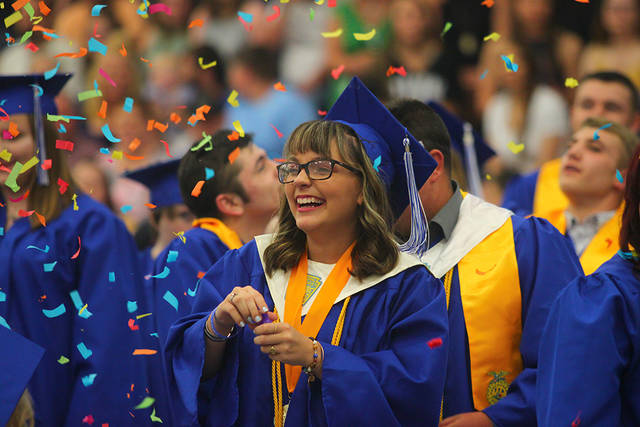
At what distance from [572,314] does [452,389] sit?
0.84m

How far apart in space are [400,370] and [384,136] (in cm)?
93

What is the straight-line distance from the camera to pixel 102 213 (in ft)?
14.9

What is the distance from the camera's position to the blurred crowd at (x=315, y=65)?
8.04 metres

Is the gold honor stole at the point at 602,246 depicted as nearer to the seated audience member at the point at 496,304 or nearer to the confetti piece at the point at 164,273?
the seated audience member at the point at 496,304

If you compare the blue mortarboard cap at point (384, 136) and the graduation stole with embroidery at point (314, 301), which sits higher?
the blue mortarboard cap at point (384, 136)

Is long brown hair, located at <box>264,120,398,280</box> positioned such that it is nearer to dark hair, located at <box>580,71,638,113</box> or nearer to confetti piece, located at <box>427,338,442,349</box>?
confetti piece, located at <box>427,338,442,349</box>

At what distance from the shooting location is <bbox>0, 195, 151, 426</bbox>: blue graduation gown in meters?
4.26

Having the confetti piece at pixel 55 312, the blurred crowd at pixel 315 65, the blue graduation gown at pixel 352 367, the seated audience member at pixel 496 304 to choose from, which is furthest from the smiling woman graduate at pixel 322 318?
the blurred crowd at pixel 315 65

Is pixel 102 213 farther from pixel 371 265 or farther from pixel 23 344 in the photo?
pixel 371 265

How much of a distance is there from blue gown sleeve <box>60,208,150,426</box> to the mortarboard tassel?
161 centimetres

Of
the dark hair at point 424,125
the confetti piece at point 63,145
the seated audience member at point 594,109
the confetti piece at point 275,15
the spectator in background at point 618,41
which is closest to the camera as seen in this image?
the dark hair at point 424,125

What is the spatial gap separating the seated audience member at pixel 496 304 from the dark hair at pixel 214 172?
4.04 feet

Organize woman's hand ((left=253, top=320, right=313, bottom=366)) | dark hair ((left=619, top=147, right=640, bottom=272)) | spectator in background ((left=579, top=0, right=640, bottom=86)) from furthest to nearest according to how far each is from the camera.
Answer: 1. spectator in background ((left=579, top=0, right=640, bottom=86))
2. dark hair ((left=619, top=147, right=640, bottom=272))
3. woman's hand ((left=253, top=320, right=313, bottom=366))

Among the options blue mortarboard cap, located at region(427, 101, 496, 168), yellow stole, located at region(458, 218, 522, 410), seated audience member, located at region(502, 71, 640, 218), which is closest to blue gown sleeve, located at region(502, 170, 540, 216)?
seated audience member, located at region(502, 71, 640, 218)
